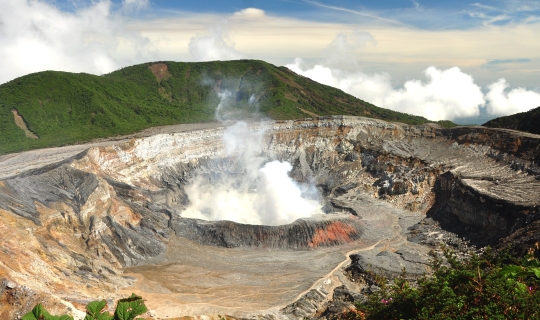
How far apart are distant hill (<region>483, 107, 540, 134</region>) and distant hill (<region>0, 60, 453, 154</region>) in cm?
2760

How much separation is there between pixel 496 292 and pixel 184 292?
35679mm

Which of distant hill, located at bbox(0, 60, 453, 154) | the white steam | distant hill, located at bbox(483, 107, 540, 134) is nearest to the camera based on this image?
the white steam

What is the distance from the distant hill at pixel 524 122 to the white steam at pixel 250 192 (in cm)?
5570

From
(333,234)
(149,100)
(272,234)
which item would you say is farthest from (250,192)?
Answer: (149,100)

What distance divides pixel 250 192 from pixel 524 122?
2720 inches

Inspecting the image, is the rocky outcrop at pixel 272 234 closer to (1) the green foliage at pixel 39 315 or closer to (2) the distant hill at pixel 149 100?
(1) the green foliage at pixel 39 315

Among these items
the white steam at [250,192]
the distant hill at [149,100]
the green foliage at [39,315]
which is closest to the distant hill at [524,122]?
the distant hill at [149,100]

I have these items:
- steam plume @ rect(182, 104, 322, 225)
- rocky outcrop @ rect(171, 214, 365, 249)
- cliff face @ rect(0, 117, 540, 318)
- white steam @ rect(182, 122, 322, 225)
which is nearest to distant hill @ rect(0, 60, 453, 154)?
cliff face @ rect(0, 117, 540, 318)

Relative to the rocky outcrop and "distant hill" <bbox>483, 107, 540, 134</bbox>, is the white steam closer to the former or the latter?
the rocky outcrop

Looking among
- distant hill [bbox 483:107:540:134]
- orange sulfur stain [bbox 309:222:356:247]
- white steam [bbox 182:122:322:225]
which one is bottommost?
orange sulfur stain [bbox 309:222:356:247]

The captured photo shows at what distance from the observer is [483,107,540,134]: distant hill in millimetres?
96150

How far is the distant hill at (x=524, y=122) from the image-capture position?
96150 millimetres

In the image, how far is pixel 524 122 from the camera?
101125 millimetres

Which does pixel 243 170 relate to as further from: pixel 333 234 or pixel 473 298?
pixel 473 298
